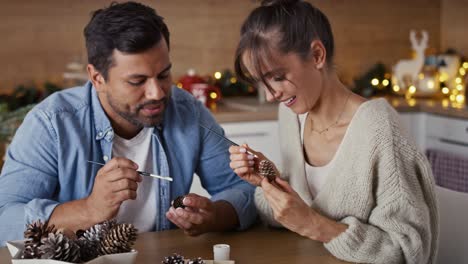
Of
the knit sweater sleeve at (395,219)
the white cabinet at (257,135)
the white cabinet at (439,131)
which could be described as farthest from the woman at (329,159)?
the white cabinet at (439,131)

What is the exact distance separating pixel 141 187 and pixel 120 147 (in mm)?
126

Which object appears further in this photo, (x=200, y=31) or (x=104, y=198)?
(x=200, y=31)

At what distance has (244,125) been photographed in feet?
10.6

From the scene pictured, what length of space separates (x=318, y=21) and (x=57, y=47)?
6.76ft

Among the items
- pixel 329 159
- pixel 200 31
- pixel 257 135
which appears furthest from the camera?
pixel 200 31

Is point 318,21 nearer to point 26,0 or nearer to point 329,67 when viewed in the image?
point 329,67

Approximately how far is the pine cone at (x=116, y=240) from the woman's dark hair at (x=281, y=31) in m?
0.51

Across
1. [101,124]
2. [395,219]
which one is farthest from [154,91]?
[395,219]

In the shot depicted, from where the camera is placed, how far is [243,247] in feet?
5.39

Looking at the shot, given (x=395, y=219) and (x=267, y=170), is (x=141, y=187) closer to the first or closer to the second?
(x=267, y=170)

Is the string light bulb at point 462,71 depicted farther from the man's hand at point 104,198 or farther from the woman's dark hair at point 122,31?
the man's hand at point 104,198

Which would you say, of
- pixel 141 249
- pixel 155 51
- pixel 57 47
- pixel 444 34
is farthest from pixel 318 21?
pixel 444 34

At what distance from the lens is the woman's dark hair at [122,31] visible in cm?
181

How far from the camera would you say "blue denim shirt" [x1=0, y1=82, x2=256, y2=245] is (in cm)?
177
